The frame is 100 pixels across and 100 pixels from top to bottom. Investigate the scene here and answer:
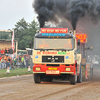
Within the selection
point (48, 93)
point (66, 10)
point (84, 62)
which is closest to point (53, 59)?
point (48, 93)

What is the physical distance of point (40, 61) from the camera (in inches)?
584

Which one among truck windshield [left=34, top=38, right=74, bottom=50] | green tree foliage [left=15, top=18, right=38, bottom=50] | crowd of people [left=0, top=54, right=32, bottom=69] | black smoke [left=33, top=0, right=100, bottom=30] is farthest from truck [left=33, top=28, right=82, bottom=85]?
green tree foliage [left=15, top=18, right=38, bottom=50]

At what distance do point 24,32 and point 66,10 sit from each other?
1135 inches

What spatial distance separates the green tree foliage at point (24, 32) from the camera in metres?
49.7

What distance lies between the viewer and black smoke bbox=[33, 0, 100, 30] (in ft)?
74.6

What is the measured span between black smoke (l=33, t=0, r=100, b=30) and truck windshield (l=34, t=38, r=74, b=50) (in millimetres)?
7040

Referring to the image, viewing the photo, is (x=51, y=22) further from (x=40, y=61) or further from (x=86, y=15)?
(x=40, y=61)

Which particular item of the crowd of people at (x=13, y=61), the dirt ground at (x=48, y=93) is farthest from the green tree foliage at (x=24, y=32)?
the dirt ground at (x=48, y=93)

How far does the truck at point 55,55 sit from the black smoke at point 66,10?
702 cm

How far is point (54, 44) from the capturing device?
14961 mm

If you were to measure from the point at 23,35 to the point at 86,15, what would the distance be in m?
30.8

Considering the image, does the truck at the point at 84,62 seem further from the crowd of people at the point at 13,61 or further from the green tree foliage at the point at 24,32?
the green tree foliage at the point at 24,32

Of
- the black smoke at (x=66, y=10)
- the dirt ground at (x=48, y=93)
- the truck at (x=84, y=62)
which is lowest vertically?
the dirt ground at (x=48, y=93)

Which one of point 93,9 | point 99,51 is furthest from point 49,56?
point 99,51
